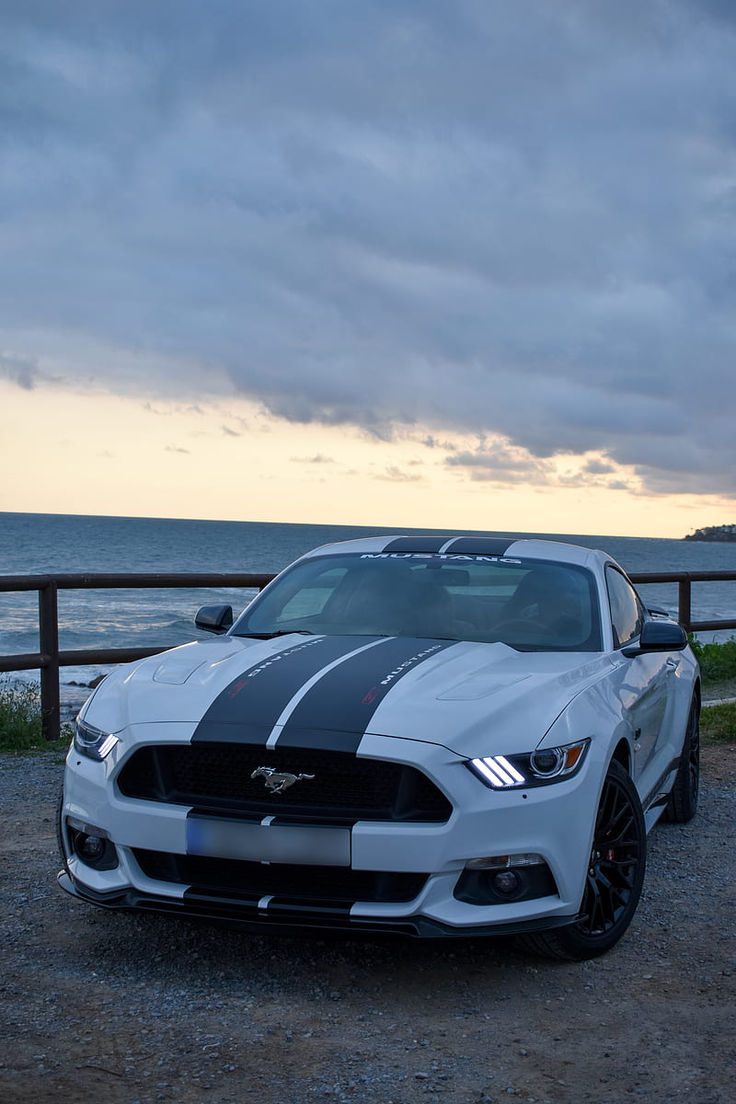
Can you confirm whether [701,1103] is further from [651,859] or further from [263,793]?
[651,859]

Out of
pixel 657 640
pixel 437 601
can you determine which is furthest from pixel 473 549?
pixel 657 640

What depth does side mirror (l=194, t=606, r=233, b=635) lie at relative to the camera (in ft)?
16.9

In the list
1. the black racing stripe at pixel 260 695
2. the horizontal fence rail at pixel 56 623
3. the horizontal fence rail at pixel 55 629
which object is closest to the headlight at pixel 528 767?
the black racing stripe at pixel 260 695

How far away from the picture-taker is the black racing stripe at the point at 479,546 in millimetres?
5234

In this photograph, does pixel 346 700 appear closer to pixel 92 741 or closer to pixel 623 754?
pixel 92 741

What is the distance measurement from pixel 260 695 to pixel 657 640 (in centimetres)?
189

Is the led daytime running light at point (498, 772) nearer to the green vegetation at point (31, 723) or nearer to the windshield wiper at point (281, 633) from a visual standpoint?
the windshield wiper at point (281, 633)

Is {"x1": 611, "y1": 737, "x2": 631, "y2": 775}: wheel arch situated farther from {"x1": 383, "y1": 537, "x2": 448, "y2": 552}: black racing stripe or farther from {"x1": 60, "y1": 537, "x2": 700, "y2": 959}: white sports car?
{"x1": 383, "y1": 537, "x2": 448, "y2": 552}: black racing stripe

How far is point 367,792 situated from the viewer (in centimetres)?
332

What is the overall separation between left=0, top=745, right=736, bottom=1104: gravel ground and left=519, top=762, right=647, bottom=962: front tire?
10cm

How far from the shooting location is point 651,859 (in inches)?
199

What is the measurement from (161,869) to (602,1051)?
4.80 ft

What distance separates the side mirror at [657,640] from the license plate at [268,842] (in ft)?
6.08

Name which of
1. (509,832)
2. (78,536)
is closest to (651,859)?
(509,832)
